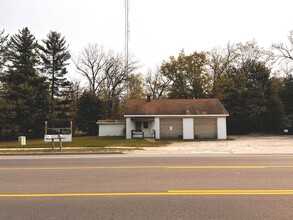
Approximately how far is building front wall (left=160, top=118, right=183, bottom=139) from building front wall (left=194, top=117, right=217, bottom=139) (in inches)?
72.7

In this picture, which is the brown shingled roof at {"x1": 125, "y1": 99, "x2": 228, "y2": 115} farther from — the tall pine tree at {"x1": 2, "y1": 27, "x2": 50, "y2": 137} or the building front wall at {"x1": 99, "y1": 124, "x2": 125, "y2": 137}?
the tall pine tree at {"x1": 2, "y1": 27, "x2": 50, "y2": 137}

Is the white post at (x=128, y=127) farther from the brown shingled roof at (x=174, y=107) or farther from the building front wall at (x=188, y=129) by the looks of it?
the building front wall at (x=188, y=129)

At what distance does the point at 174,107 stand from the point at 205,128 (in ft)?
15.4

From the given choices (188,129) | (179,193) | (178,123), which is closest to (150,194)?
(179,193)

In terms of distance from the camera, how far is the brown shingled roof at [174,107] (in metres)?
39.4

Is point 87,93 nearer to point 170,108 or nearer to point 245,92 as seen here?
point 170,108

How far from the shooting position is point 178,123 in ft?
129

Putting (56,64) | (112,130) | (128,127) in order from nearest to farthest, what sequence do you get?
1. (128,127)
2. (112,130)
3. (56,64)

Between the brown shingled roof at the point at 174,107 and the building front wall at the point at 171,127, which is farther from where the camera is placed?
the brown shingled roof at the point at 174,107

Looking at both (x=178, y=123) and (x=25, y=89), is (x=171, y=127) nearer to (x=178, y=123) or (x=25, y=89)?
(x=178, y=123)

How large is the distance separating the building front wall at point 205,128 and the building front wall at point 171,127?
1.85m

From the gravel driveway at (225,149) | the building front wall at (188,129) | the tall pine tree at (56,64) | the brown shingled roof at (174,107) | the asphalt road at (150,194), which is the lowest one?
the asphalt road at (150,194)

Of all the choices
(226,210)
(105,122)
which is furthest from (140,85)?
(226,210)

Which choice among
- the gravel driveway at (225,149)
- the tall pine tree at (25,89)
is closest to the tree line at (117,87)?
the tall pine tree at (25,89)
